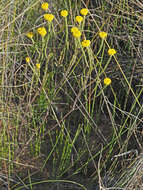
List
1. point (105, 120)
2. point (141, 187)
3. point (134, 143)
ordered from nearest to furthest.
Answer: point (141, 187), point (134, 143), point (105, 120)

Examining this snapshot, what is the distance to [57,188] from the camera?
100cm

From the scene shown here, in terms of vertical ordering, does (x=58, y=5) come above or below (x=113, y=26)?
above

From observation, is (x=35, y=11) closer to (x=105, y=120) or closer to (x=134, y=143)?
(x=105, y=120)

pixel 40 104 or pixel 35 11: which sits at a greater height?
pixel 35 11

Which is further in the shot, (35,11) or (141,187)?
(35,11)

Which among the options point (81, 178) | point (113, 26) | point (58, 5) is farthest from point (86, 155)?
point (58, 5)

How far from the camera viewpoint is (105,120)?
4.08 feet

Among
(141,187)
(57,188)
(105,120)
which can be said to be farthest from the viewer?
(105,120)

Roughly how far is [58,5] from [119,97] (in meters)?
0.51

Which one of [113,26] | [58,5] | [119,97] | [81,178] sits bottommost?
[81,178]

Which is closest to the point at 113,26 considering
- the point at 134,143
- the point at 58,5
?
the point at 58,5

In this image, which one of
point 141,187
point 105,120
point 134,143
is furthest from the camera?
point 105,120

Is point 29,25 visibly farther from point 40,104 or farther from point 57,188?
point 57,188

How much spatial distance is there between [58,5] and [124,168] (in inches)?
31.5
